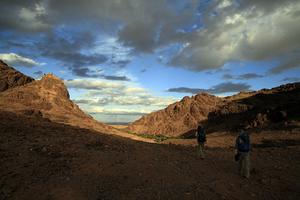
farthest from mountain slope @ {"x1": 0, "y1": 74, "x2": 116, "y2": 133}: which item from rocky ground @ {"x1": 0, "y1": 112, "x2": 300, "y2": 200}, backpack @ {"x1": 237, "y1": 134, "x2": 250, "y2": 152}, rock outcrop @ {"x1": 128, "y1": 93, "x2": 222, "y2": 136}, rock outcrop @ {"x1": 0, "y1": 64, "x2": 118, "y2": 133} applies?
backpack @ {"x1": 237, "y1": 134, "x2": 250, "y2": 152}

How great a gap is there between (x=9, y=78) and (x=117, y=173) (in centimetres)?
4904

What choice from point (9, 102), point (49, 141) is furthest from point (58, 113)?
point (49, 141)

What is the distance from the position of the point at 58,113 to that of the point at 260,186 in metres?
37.1

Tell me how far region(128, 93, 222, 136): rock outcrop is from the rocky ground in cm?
4160

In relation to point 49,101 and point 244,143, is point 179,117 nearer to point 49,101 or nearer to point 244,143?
point 49,101

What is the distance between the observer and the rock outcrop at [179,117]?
59.3 metres

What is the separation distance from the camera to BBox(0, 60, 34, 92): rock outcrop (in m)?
51.6

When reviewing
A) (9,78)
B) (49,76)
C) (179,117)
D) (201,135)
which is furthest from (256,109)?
(9,78)

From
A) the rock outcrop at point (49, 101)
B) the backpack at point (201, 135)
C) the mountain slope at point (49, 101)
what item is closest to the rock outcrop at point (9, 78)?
the rock outcrop at point (49, 101)

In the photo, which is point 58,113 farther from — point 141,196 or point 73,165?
point 141,196

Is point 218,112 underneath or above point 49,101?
underneath

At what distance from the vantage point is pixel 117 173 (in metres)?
10.8

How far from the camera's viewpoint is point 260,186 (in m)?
→ 10.6

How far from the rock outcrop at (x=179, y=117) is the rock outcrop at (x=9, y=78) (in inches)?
956
